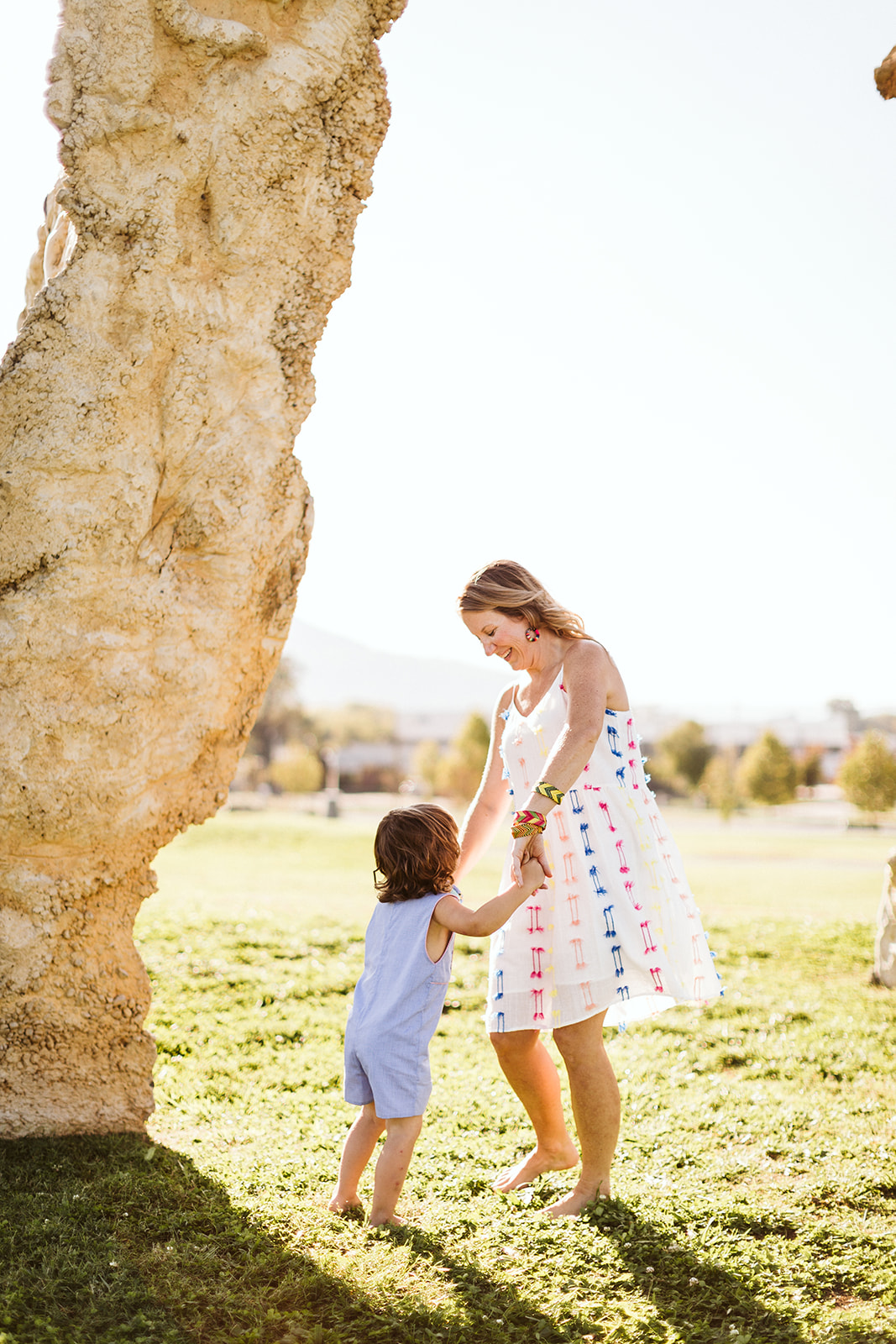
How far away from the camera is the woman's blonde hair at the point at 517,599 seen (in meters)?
3.53

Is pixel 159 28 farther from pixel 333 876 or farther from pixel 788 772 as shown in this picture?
pixel 788 772

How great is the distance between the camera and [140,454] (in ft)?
11.7

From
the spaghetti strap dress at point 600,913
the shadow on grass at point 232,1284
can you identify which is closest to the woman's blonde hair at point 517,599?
the spaghetti strap dress at point 600,913

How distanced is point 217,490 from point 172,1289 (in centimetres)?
246

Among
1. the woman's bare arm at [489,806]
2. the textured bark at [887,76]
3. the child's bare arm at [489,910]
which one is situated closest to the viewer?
the child's bare arm at [489,910]

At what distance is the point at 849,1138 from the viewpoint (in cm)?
430

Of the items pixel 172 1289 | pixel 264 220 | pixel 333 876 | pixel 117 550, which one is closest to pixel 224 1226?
pixel 172 1289

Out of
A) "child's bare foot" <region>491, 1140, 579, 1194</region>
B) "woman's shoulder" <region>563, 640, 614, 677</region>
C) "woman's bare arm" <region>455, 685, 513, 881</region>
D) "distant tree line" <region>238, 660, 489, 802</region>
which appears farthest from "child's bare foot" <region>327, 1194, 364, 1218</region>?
"distant tree line" <region>238, 660, 489, 802</region>

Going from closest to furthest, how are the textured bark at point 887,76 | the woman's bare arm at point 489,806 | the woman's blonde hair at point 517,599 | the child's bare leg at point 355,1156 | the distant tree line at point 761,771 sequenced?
1. the child's bare leg at point 355,1156
2. the woman's blonde hair at point 517,599
3. the woman's bare arm at point 489,806
4. the textured bark at point 887,76
5. the distant tree line at point 761,771

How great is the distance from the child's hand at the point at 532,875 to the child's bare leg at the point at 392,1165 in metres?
0.78

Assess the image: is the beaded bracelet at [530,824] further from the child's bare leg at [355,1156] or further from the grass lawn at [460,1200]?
the grass lawn at [460,1200]

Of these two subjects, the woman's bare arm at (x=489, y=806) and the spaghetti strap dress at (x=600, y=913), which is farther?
the woman's bare arm at (x=489, y=806)

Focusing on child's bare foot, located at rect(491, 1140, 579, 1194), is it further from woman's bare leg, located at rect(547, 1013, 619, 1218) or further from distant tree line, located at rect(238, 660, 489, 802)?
distant tree line, located at rect(238, 660, 489, 802)

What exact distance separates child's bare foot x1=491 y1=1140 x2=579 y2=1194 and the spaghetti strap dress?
568 mm
